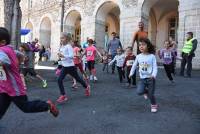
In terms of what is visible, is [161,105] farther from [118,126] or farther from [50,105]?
[50,105]

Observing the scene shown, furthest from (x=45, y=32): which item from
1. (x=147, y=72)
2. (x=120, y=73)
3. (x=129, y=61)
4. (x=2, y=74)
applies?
(x=2, y=74)

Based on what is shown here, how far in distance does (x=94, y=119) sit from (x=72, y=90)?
12.0ft

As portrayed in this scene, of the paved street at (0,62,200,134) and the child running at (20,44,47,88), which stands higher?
the child running at (20,44,47,88)

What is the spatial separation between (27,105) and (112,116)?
2.06 metres

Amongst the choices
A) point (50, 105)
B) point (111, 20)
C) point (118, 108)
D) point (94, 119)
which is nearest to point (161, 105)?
point (118, 108)

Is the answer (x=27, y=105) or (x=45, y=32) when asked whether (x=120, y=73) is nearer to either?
(x=27, y=105)

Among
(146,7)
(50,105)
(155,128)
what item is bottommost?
(155,128)

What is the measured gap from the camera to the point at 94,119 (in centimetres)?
605

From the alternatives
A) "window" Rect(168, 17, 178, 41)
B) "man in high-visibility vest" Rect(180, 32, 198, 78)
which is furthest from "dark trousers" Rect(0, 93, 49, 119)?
"window" Rect(168, 17, 178, 41)

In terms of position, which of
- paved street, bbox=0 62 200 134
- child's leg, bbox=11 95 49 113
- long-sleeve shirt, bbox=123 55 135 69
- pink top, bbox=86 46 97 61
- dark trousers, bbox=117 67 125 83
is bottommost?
paved street, bbox=0 62 200 134

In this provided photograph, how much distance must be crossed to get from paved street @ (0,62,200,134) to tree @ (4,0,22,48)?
430 cm

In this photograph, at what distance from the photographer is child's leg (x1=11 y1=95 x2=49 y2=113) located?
4.62 m

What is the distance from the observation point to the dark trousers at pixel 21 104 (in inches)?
180

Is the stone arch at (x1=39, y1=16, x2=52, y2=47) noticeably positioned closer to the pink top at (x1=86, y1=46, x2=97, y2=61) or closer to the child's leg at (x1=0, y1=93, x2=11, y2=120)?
the pink top at (x1=86, y1=46, x2=97, y2=61)
